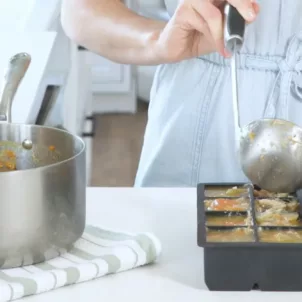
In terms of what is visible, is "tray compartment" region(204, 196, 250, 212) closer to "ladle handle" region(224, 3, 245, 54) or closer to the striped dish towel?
the striped dish towel

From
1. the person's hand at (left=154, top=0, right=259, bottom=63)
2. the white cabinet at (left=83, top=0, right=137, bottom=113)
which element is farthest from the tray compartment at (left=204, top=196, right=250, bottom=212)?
the white cabinet at (left=83, top=0, right=137, bottom=113)

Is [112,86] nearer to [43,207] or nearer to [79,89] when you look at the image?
[79,89]

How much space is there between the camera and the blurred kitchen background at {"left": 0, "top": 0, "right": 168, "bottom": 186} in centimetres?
145

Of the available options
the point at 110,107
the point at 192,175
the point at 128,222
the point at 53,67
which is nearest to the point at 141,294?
the point at 128,222

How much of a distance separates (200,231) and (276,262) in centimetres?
8

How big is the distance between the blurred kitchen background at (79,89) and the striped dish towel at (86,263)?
18.2 inches

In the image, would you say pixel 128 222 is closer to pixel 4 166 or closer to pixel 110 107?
pixel 4 166

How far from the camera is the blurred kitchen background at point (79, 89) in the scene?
145cm

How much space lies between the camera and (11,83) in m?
0.95

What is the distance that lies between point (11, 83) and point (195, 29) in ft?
0.96

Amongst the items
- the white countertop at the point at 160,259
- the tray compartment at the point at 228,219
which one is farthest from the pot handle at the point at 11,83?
the tray compartment at the point at 228,219

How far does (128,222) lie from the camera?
97cm

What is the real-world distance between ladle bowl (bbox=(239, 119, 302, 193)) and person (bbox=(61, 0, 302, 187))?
234 millimetres

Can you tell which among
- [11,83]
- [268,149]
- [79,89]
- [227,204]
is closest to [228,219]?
[227,204]
